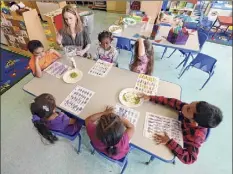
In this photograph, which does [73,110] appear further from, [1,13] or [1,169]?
[1,13]

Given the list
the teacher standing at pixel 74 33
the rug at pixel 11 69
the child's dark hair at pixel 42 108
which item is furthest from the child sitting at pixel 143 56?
the rug at pixel 11 69

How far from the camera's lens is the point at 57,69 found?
1.41 m

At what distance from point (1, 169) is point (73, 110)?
107cm

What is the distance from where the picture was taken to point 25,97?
6.52 feet

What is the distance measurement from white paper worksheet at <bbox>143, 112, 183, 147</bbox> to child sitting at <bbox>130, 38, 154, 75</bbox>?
23.6 inches

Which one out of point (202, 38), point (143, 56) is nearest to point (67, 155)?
point (143, 56)

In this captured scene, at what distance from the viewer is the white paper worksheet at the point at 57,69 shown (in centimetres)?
136

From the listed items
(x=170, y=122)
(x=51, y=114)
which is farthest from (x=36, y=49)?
(x=170, y=122)

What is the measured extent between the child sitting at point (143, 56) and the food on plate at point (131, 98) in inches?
16.7

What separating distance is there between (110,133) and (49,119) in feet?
1.69

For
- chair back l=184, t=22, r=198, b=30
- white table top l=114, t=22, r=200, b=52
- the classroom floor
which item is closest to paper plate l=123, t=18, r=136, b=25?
white table top l=114, t=22, r=200, b=52

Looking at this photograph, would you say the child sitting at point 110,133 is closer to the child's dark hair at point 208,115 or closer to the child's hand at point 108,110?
the child's hand at point 108,110

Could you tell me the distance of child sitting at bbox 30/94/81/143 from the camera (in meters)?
0.96

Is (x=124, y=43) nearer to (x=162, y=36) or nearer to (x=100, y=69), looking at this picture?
(x=162, y=36)
